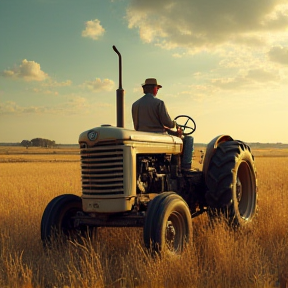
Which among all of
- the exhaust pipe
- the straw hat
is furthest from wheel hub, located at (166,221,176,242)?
the straw hat

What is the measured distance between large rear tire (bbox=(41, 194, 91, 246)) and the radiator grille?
639mm

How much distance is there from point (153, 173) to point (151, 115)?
92 centimetres

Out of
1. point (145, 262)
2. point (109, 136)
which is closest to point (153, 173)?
point (109, 136)

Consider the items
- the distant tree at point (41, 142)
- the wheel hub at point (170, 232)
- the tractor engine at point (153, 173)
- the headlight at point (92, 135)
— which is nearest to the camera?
the wheel hub at point (170, 232)

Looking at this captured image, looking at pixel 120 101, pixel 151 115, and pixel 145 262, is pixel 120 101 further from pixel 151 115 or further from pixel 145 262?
pixel 145 262

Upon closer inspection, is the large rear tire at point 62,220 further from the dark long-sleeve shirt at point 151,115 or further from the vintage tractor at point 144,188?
the dark long-sleeve shirt at point 151,115

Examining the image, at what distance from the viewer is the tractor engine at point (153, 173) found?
18.7ft

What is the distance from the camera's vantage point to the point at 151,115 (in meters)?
6.27

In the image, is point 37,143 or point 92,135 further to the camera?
point 37,143

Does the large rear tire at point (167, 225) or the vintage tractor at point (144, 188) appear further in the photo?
the vintage tractor at point (144, 188)

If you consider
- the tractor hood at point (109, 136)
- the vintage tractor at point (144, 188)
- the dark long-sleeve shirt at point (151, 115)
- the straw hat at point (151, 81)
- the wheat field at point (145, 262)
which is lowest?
the wheat field at point (145, 262)

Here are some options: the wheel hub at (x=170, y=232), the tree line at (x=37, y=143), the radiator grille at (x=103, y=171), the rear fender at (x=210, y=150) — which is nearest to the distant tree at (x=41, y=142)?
the tree line at (x=37, y=143)

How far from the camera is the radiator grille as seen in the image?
524 centimetres

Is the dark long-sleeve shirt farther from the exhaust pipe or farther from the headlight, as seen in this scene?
the headlight
